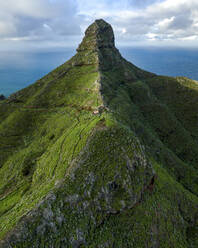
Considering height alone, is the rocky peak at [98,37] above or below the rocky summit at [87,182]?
above

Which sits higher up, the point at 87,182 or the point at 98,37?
the point at 98,37

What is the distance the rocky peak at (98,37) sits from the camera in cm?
14675

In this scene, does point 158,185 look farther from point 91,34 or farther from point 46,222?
point 91,34

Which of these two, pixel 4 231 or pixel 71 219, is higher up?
pixel 4 231

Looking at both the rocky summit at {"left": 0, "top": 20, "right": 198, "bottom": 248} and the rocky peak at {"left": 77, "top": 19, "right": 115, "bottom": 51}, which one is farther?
the rocky peak at {"left": 77, "top": 19, "right": 115, "bottom": 51}

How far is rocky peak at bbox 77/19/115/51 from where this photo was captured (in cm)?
14675

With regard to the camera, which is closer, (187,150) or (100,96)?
(100,96)

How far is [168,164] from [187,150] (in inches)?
1005

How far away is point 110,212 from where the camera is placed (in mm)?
29094

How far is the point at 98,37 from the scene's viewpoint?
501 feet

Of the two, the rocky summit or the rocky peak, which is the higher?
the rocky peak

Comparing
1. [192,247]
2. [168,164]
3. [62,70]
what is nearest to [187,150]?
[168,164]

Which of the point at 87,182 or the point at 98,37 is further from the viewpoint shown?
the point at 98,37

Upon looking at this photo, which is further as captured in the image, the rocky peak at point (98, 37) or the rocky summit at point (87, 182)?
the rocky peak at point (98, 37)
